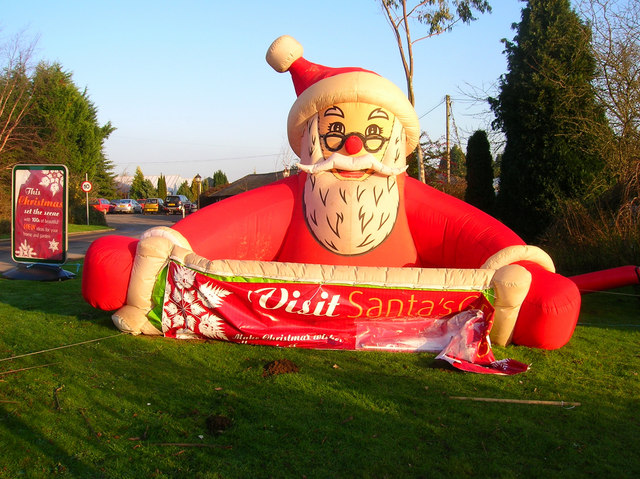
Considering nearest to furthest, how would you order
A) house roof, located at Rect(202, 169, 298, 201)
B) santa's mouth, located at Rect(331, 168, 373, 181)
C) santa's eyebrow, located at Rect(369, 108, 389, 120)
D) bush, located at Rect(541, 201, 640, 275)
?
santa's mouth, located at Rect(331, 168, 373, 181)
santa's eyebrow, located at Rect(369, 108, 389, 120)
bush, located at Rect(541, 201, 640, 275)
house roof, located at Rect(202, 169, 298, 201)

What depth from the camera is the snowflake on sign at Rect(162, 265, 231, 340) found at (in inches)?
217

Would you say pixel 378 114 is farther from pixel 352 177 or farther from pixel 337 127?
pixel 352 177

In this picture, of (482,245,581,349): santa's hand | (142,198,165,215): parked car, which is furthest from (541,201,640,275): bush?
(142,198,165,215): parked car

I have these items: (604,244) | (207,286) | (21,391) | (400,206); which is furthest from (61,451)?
(604,244)

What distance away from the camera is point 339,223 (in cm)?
619

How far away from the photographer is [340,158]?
6191 mm

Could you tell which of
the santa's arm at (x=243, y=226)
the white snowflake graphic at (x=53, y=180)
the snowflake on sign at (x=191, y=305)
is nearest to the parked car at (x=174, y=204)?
the white snowflake graphic at (x=53, y=180)

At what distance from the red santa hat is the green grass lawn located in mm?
2905

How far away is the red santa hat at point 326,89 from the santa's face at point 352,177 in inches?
4.1

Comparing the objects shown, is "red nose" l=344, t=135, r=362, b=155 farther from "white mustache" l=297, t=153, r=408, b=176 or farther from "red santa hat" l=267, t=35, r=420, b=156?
"red santa hat" l=267, t=35, r=420, b=156

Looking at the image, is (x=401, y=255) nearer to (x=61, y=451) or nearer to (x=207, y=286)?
(x=207, y=286)

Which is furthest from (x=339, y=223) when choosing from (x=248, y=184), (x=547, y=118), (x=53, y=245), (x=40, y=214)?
(x=248, y=184)

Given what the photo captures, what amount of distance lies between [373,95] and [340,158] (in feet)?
2.84

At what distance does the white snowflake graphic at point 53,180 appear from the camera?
9219 mm
